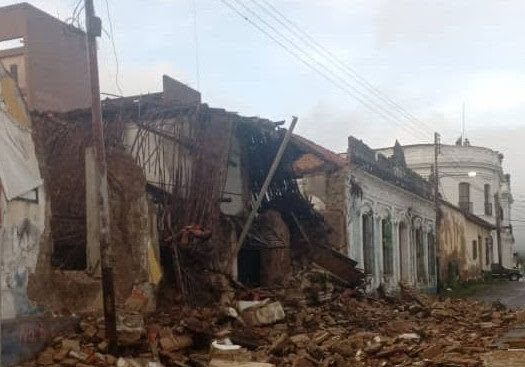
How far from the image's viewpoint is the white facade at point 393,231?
21984 mm

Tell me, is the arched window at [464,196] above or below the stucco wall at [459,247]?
above

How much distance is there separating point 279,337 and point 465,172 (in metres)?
41.1

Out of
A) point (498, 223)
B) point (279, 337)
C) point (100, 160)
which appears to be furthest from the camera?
point (498, 223)

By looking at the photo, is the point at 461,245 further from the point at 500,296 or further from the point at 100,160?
the point at 100,160

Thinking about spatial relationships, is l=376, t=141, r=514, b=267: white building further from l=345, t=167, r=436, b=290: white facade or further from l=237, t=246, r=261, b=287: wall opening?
l=237, t=246, r=261, b=287: wall opening

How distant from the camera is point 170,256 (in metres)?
12.7

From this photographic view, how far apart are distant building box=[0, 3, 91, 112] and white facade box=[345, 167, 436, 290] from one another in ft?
39.0

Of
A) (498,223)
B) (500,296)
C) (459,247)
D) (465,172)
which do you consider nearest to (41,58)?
(500,296)

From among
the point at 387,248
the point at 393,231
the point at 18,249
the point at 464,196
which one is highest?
the point at 464,196

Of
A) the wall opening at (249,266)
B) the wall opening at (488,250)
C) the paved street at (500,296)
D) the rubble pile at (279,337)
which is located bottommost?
the paved street at (500,296)

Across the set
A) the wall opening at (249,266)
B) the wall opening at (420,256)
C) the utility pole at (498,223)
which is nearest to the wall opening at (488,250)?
the utility pole at (498,223)

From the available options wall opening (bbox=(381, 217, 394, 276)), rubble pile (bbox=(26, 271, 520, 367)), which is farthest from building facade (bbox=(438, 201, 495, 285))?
rubble pile (bbox=(26, 271, 520, 367))

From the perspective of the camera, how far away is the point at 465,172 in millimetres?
49500

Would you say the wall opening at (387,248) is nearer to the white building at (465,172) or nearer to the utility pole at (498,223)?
the white building at (465,172)
